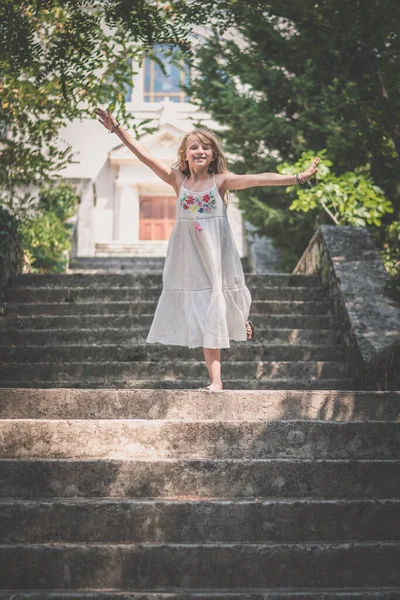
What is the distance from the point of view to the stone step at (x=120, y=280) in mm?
7148

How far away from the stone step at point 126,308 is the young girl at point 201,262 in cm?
219

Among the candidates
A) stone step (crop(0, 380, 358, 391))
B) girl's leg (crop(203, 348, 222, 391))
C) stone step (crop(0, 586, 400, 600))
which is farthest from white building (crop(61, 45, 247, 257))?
stone step (crop(0, 586, 400, 600))

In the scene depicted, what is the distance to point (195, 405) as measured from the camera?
12.9 ft

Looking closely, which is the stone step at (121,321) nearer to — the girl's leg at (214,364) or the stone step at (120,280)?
the stone step at (120,280)

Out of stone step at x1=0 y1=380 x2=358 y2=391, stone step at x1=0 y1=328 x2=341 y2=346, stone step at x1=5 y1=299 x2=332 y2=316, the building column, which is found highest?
the building column

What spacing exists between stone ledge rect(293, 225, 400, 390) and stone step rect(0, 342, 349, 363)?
304 millimetres

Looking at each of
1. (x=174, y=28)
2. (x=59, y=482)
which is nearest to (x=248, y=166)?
(x=174, y=28)

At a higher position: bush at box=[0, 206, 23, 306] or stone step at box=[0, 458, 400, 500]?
bush at box=[0, 206, 23, 306]

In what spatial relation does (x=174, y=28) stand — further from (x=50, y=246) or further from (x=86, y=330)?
(x=50, y=246)

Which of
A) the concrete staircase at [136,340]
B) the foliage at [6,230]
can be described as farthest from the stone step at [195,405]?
the foliage at [6,230]

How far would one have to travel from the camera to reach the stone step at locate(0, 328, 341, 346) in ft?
19.7

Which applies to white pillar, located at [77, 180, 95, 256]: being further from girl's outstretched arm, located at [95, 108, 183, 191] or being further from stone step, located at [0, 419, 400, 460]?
stone step, located at [0, 419, 400, 460]

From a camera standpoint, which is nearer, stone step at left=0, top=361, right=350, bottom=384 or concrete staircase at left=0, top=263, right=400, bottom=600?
concrete staircase at left=0, top=263, right=400, bottom=600

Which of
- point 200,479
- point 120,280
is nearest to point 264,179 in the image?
point 200,479
